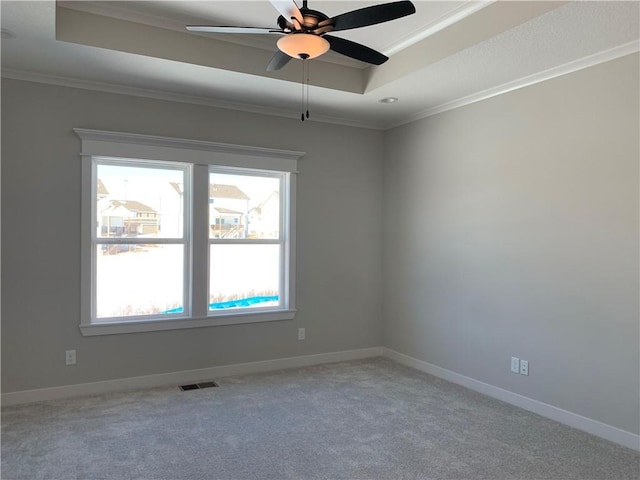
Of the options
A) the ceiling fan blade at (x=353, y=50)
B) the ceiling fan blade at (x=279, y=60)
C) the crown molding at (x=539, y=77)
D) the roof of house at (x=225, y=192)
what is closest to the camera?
the ceiling fan blade at (x=353, y=50)

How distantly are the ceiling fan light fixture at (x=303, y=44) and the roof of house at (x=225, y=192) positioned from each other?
2.38 meters

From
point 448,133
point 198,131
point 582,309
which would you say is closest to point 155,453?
point 198,131

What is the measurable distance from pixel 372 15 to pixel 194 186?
2660mm

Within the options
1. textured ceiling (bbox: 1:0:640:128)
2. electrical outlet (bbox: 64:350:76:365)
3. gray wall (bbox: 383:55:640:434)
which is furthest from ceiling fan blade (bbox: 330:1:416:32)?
electrical outlet (bbox: 64:350:76:365)

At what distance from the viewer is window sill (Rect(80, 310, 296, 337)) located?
401cm

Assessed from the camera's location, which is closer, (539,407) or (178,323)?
(539,407)

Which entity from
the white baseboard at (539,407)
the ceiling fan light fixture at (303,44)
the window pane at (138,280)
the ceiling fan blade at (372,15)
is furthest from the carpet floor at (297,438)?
the ceiling fan blade at (372,15)

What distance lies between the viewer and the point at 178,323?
4.33 metres

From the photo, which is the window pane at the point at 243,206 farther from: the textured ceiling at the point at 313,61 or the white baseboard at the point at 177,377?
the white baseboard at the point at 177,377

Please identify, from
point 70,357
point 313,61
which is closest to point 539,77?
point 313,61

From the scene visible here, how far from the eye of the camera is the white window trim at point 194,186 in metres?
3.94

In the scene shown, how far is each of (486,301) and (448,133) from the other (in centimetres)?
164

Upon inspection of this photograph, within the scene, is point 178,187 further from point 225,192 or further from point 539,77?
point 539,77

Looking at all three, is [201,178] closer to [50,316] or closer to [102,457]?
[50,316]
